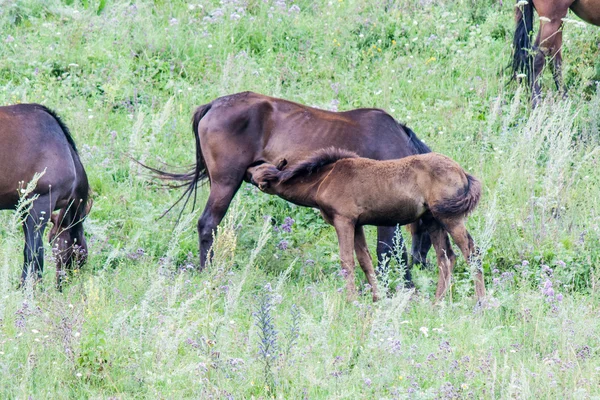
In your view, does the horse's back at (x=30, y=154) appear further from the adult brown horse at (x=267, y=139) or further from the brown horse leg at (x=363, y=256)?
the brown horse leg at (x=363, y=256)

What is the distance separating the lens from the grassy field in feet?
17.9

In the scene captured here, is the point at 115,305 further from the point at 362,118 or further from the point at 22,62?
the point at 22,62

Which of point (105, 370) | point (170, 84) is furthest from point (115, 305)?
point (170, 84)

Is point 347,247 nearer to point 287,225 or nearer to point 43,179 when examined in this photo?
point 287,225

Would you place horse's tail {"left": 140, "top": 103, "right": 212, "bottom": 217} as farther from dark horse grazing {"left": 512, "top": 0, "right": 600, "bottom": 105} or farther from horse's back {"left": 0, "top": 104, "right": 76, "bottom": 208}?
dark horse grazing {"left": 512, "top": 0, "right": 600, "bottom": 105}

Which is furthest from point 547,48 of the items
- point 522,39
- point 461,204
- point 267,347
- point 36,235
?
point 267,347

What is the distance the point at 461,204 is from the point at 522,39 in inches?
177

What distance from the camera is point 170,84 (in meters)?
11.6

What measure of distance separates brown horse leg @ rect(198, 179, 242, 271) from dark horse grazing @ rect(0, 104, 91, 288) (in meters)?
1.13

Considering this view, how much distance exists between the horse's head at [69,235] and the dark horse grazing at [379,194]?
1.56 meters

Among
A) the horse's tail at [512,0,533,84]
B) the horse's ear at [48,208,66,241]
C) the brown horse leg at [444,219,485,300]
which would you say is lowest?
the horse's ear at [48,208,66,241]

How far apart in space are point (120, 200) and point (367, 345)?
15.1 ft

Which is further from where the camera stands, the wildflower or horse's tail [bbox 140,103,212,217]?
the wildflower

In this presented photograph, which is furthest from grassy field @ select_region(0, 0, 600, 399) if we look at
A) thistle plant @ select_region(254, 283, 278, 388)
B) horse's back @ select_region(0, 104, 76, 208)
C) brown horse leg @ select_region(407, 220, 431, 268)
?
horse's back @ select_region(0, 104, 76, 208)
